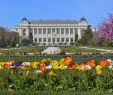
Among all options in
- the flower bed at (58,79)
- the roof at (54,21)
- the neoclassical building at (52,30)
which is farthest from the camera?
the roof at (54,21)

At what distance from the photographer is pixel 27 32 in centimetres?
16750

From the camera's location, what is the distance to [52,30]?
166375 millimetres

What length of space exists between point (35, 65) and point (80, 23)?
156306mm

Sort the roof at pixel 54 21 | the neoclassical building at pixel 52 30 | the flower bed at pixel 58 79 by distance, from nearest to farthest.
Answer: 1. the flower bed at pixel 58 79
2. the neoclassical building at pixel 52 30
3. the roof at pixel 54 21

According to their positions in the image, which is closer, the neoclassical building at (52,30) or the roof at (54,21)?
the neoclassical building at (52,30)

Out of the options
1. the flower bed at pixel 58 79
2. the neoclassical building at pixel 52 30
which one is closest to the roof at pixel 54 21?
the neoclassical building at pixel 52 30

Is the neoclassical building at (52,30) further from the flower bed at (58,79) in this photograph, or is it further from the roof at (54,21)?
the flower bed at (58,79)

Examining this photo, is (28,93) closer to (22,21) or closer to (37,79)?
(37,79)

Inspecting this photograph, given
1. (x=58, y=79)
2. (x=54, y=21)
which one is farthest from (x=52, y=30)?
(x=58, y=79)

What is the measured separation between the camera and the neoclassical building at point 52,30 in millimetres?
163750

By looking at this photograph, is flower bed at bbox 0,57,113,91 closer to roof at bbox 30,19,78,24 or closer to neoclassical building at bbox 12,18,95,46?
neoclassical building at bbox 12,18,95,46

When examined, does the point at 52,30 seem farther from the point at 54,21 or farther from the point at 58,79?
the point at 58,79

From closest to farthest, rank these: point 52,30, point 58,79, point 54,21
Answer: point 58,79 → point 52,30 → point 54,21

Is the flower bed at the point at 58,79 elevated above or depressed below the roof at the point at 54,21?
below
